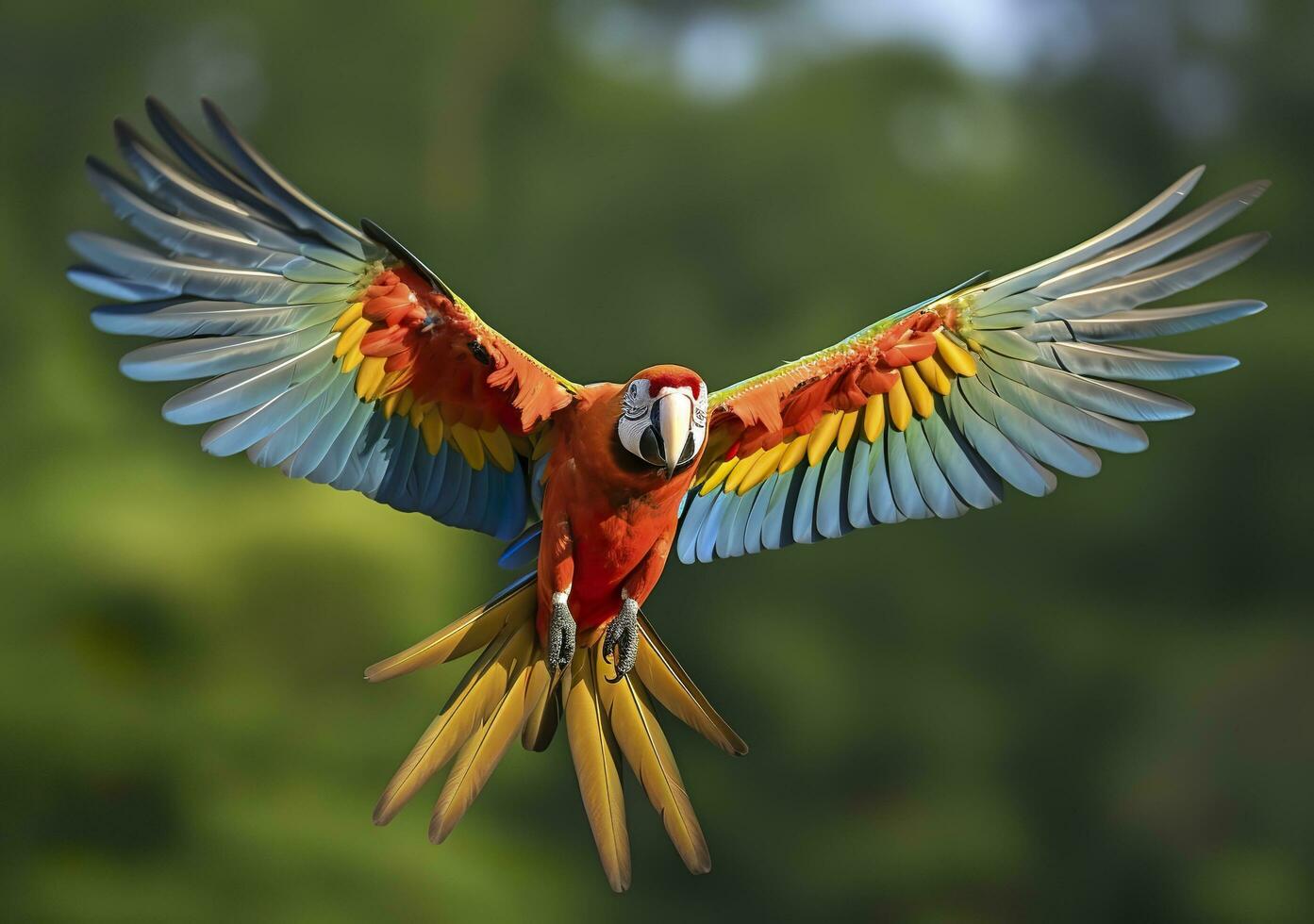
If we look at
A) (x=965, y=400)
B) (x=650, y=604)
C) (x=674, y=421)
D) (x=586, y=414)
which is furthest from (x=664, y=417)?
(x=650, y=604)

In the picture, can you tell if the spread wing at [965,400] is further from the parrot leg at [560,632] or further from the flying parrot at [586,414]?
the parrot leg at [560,632]

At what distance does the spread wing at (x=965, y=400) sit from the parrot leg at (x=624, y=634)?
256mm

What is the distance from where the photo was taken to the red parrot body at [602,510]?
4.88ft

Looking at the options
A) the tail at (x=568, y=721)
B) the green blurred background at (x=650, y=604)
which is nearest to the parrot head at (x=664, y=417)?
the tail at (x=568, y=721)

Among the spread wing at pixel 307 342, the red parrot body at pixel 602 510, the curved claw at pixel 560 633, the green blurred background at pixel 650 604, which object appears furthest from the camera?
the green blurred background at pixel 650 604

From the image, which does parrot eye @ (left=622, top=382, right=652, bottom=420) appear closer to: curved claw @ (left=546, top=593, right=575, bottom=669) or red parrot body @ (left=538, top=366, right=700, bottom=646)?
red parrot body @ (left=538, top=366, right=700, bottom=646)

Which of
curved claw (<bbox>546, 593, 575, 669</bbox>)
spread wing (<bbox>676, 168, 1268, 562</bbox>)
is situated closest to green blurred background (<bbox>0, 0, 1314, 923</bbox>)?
spread wing (<bbox>676, 168, 1268, 562</bbox>)

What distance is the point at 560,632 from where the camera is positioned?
62.8 inches

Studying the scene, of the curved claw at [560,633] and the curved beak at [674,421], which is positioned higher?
the curved beak at [674,421]

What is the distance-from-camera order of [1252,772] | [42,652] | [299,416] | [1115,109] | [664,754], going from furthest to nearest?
1. [1115,109]
2. [1252,772]
3. [42,652]
4. [664,754]
5. [299,416]

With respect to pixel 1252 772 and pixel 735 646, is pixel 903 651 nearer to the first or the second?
pixel 735 646

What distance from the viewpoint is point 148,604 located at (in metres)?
4.03

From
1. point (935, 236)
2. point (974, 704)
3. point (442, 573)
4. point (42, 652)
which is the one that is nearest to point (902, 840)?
point (974, 704)

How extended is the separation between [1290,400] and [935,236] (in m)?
1.31
